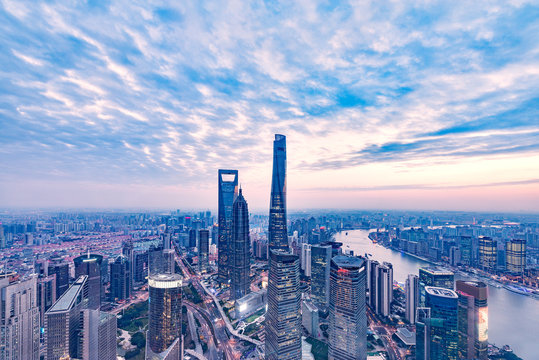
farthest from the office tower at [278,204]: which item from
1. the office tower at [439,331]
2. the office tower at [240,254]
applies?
the office tower at [439,331]

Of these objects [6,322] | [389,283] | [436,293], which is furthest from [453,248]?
[6,322]

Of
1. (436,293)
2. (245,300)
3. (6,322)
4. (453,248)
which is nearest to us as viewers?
(6,322)

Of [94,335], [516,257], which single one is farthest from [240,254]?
[516,257]

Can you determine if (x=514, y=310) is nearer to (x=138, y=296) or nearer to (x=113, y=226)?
(x=138, y=296)

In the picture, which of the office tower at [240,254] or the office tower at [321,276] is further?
the office tower at [240,254]

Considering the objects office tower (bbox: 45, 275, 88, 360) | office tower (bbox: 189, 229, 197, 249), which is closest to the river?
office tower (bbox: 45, 275, 88, 360)

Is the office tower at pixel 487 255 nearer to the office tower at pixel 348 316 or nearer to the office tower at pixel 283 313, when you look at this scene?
the office tower at pixel 348 316
